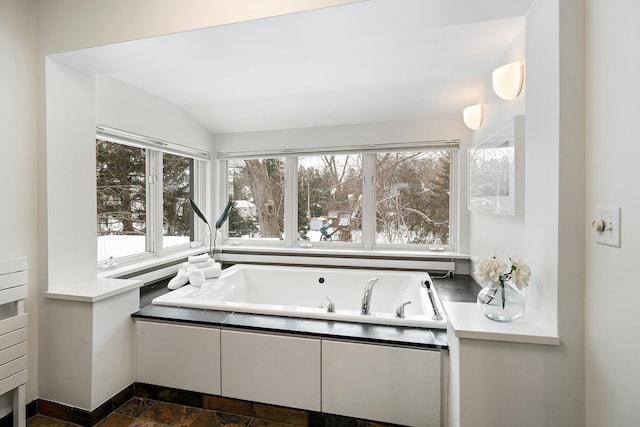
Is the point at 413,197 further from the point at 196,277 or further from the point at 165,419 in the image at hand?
the point at 165,419

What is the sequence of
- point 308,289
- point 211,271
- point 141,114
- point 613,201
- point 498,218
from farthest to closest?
1. point 308,289
2. point 211,271
3. point 141,114
4. point 498,218
5. point 613,201

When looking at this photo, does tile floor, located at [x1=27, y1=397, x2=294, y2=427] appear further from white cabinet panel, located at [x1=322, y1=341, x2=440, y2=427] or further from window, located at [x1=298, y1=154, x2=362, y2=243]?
window, located at [x1=298, y1=154, x2=362, y2=243]

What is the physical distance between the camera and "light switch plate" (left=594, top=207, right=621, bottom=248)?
0.86 metres

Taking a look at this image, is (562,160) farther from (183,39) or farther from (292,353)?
(183,39)

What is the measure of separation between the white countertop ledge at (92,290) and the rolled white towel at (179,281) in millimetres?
455

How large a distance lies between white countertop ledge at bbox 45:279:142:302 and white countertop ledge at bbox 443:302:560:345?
5.77ft

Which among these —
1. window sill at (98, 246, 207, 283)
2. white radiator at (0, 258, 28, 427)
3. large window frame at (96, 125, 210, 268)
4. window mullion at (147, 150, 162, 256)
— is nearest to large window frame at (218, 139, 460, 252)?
large window frame at (96, 125, 210, 268)

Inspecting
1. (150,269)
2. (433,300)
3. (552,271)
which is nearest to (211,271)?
(150,269)

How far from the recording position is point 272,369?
1610 millimetres

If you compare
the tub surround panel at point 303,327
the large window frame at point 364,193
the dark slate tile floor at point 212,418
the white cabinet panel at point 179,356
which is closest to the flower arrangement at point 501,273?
the tub surround panel at point 303,327

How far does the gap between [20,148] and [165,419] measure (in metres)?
1.62

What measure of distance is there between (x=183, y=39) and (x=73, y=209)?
3.80 feet

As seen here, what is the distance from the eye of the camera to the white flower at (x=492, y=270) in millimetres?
1192

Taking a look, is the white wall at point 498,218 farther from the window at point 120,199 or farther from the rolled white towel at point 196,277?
the window at point 120,199
